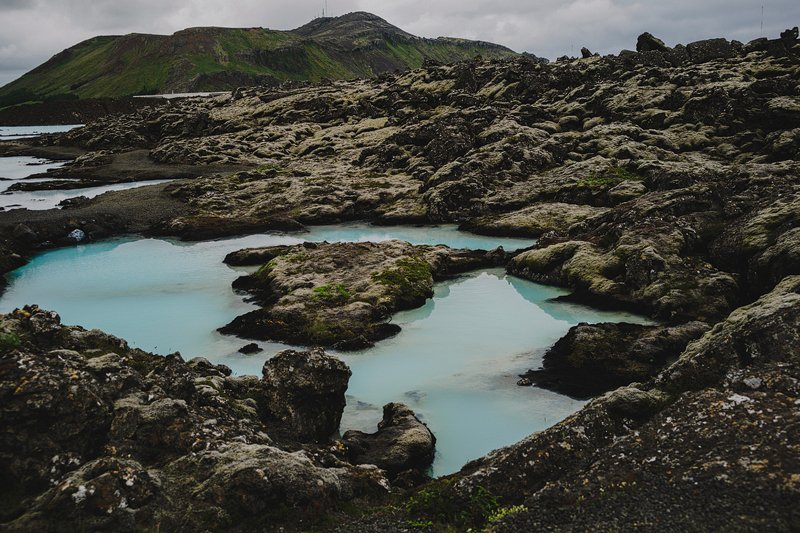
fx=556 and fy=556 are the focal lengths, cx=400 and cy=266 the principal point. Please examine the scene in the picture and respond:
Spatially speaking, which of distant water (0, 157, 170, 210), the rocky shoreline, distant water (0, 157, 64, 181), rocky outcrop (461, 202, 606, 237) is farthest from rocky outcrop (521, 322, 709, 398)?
distant water (0, 157, 64, 181)

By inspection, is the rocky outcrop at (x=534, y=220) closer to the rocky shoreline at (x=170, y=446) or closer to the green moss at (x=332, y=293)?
the green moss at (x=332, y=293)

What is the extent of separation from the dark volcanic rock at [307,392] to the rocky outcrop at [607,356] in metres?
7.36

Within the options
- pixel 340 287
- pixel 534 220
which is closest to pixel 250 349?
pixel 340 287

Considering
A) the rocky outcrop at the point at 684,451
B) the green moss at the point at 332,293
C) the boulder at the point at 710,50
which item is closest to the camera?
the rocky outcrop at the point at 684,451

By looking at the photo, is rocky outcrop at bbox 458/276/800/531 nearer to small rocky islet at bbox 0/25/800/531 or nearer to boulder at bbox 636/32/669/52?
small rocky islet at bbox 0/25/800/531

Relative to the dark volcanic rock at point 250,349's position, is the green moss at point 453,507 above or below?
above

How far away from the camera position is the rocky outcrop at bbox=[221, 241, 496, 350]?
26047 millimetres

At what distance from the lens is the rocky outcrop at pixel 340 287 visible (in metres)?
26.0

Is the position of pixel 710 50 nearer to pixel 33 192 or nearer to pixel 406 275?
pixel 406 275

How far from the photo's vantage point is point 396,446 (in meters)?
16.0

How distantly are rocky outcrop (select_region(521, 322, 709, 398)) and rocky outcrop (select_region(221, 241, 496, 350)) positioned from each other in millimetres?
7957

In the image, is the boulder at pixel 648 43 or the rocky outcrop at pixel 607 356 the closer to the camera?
the rocky outcrop at pixel 607 356

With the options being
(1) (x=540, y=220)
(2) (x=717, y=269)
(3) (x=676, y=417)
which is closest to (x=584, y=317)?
(2) (x=717, y=269)

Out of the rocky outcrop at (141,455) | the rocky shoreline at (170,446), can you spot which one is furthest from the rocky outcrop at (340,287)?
the rocky outcrop at (141,455)
